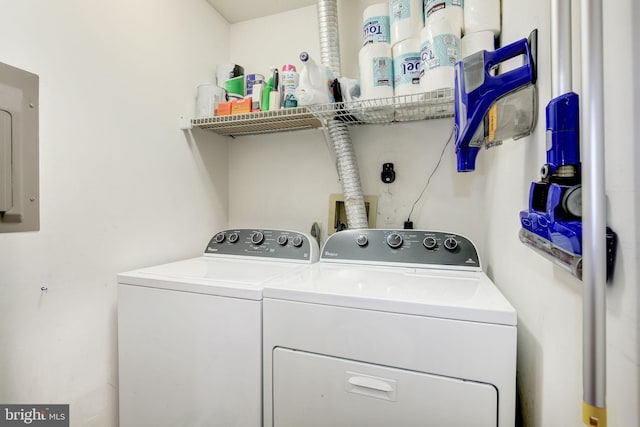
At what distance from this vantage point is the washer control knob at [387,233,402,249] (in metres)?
1.28

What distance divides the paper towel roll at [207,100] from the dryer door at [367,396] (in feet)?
4.29

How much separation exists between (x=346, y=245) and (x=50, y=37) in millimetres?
1350

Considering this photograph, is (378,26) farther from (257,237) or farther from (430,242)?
(257,237)

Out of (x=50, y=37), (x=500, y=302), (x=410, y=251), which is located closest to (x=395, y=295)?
(x=500, y=302)

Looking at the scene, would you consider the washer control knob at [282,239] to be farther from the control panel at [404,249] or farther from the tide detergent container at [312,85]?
the tide detergent container at [312,85]

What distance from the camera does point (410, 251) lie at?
4.14 ft

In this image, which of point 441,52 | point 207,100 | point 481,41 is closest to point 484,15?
point 481,41

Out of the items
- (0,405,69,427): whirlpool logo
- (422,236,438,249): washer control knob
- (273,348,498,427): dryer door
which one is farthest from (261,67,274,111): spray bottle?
(0,405,69,427): whirlpool logo

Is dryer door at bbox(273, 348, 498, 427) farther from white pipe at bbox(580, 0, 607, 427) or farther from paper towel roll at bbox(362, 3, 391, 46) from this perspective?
paper towel roll at bbox(362, 3, 391, 46)

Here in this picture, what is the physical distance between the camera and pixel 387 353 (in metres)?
0.81

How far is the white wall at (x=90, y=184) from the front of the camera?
99cm

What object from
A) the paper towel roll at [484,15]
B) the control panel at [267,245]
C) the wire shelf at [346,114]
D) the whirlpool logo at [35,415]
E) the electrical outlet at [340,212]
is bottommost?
the whirlpool logo at [35,415]

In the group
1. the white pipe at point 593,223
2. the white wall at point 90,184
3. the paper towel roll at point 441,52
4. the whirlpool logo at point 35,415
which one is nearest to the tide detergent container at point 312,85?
the paper towel roll at point 441,52

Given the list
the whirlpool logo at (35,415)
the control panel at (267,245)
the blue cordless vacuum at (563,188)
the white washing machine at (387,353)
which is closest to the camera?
the blue cordless vacuum at (563,188)
